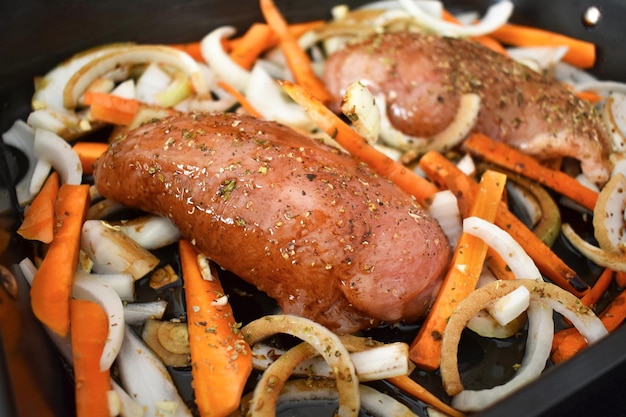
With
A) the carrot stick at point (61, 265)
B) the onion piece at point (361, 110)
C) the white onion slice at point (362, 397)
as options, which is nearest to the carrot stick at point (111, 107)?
the carrot stick at point (61, 265)

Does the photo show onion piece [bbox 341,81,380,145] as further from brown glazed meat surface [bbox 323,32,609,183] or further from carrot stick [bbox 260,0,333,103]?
carrot stick [bbox 260,0,333,103]

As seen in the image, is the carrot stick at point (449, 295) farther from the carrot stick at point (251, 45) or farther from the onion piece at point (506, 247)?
the carrot stick at point (251, 45)

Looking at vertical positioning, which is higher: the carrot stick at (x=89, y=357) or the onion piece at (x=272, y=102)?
the onion piece at (x=272, y=102)

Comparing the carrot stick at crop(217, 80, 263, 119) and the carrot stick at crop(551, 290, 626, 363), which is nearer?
the carrot stick at crop(551, 290, 626, 363)

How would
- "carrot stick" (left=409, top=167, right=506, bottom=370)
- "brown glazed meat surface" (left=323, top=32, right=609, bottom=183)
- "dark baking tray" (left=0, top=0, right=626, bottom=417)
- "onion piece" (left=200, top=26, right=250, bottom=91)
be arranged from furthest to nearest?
"onion piece" (left=200, top=26, right=250, bottom=91), "brown glazed meat surface" (left=323, top=32, right=609, bottom=183), "carrot stick" (left=409, top=167, right=506, bottom=370), "dark baking tray" (left=0, top=0, right=626, bottom=417)

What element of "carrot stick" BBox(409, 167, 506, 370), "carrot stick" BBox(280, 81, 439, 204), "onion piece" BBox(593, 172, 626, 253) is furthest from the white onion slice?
"onion piece" BBox(593, 172, 626, 253)

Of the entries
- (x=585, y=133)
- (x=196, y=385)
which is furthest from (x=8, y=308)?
(x=585, y=133)

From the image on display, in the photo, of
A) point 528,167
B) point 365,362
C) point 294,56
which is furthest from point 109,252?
point 528,167
